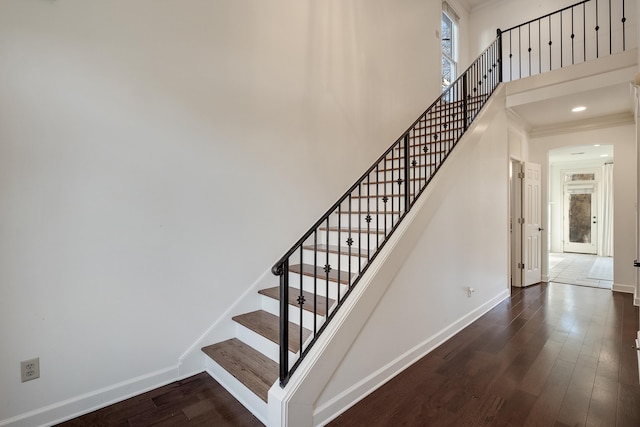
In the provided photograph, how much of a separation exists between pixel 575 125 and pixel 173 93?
6.08 metres

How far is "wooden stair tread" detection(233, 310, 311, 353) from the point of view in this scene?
6.97 ft

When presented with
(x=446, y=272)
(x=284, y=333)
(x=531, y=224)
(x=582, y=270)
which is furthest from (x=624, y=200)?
(x=284, y=333)

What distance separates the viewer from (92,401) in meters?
1.97

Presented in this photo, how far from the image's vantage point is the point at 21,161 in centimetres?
174

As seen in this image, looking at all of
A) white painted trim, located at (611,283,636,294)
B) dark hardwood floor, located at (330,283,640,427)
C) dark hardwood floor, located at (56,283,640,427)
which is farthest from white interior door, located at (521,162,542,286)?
dark hardwood floor, located at (56,283,640,427)

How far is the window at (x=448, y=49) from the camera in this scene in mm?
6096

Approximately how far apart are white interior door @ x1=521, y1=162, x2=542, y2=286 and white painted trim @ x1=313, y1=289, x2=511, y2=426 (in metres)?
2.38

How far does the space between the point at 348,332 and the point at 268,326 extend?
744 millimetres

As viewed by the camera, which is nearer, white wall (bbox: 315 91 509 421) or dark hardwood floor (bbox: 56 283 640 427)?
dark hardwood floor (bbox: 56 283 640 427)

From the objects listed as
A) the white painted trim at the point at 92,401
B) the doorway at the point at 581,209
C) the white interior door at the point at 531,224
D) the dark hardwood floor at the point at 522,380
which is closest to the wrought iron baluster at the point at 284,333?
the dark hardwood floor at the point at 522,380

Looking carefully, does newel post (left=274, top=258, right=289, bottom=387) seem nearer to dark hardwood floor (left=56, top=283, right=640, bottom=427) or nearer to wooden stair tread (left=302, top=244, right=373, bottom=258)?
dark hardwood floor (left=56, top=283, right=640, bottom=427)

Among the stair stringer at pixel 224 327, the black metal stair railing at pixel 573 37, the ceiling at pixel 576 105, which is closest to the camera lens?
the stair stringer at pixel 224 327

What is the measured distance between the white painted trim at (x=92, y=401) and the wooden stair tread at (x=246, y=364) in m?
0.34

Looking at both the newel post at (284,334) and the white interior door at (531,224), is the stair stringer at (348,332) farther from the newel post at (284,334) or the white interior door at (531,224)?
the white interior door at (531,224)
